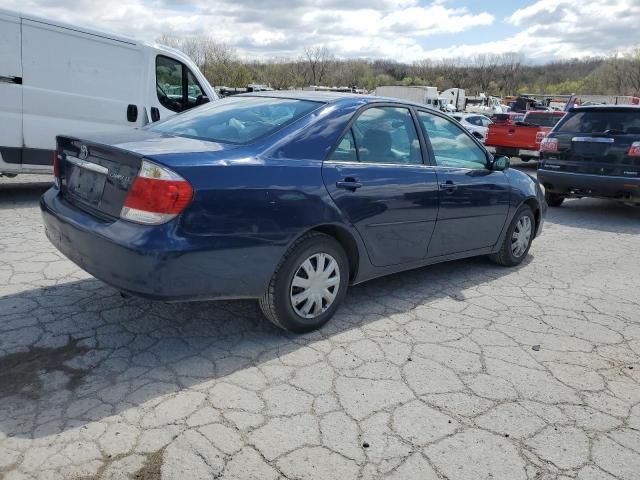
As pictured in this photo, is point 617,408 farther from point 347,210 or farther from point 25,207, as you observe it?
point 25,207

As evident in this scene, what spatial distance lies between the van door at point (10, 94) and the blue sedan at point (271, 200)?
3.65m

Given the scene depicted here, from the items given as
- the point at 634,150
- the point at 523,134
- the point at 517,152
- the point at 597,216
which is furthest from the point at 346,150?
the point at 517,152

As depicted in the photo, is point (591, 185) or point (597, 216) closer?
point (591, 185)

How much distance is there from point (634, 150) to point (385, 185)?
5396mm

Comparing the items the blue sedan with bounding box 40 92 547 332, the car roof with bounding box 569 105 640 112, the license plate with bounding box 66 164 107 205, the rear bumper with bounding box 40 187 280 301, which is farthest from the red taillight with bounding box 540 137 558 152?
the license plate with bounding box 66 164 107 205

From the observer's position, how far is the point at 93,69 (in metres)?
7.06

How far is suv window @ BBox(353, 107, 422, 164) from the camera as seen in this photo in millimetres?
3689

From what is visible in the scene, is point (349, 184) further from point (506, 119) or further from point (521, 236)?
point (506, 119)

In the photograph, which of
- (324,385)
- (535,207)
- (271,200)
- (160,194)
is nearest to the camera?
(160,194)

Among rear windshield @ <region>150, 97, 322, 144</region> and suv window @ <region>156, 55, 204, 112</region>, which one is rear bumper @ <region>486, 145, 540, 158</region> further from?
rear windshield @ <region>150, 97, 322, 144</region>

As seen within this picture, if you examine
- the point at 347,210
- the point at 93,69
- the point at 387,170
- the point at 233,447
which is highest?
the point at 93,69

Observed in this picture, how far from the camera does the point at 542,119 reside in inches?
588

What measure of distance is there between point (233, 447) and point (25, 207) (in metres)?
5.53

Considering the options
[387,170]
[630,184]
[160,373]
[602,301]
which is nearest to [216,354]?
[160,373]
